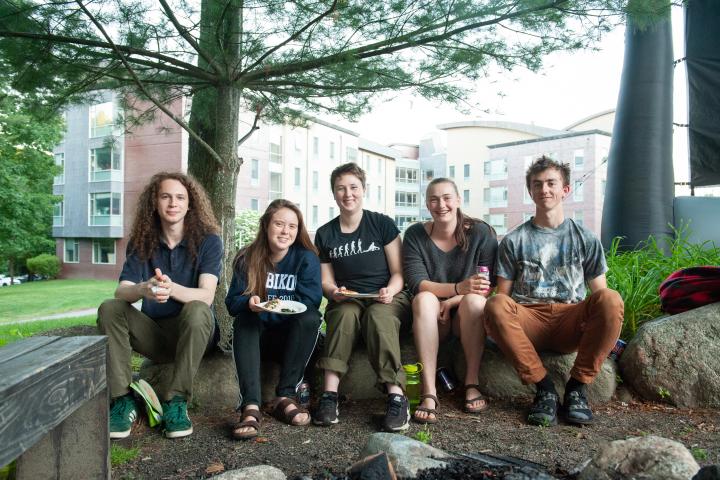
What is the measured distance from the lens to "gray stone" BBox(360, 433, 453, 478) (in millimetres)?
1761

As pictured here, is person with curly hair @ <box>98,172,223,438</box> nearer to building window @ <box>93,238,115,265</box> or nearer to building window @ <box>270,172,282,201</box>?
building window @ <box>270,172,282,201</box>

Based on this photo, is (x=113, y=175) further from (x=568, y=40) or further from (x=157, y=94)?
(x=568, y=40)

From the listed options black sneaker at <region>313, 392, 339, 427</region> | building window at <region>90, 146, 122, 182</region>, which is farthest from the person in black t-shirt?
building window at <region>90, 146, 122, 182</region>

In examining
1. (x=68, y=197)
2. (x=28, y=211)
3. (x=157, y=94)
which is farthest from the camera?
(x=68, y=197)

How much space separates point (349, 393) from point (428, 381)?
0.54 m

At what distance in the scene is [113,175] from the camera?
23531 millimetres

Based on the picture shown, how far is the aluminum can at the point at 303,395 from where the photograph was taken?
2785mm

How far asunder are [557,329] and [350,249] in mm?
1120

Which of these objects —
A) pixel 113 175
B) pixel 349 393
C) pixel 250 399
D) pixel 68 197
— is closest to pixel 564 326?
pixel 349 393

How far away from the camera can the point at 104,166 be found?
23734mm

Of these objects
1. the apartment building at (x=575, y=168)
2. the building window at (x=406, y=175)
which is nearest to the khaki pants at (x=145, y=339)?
the apartment building at (x=575, y=168)

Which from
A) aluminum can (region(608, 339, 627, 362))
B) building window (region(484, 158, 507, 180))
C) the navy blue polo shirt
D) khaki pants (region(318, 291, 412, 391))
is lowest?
aluminum can (region(608, 339, 627, 362))

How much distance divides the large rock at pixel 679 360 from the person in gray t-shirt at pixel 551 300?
353 mm

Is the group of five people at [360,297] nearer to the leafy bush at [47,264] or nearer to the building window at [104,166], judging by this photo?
the building window at [104,166]
